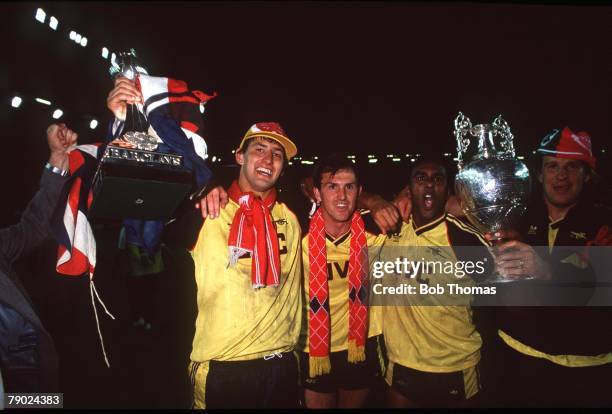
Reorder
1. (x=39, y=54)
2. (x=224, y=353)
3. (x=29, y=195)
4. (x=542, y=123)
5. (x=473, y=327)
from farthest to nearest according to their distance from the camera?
(x=542, y=123) → (x=29, y=195) → (x=39, y=54) → (x=473, y=327) → (x=224, y=353)

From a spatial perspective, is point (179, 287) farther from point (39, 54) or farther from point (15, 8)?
point (15, 8)

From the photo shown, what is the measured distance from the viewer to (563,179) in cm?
231

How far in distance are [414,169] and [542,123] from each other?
3.35 meters

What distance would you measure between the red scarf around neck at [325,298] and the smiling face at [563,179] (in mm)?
1151

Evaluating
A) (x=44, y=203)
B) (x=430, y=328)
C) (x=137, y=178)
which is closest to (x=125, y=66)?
(x=137, y=178)

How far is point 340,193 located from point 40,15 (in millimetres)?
3454

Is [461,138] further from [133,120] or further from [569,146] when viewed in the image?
[133,120]

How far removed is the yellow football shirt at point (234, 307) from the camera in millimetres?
2031

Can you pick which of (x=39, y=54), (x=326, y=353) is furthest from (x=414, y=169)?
(x=39, y=54)

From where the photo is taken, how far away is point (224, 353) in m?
2.01

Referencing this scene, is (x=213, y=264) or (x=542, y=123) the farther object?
(x=542, y=123)

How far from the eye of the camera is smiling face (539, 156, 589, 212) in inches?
90.0

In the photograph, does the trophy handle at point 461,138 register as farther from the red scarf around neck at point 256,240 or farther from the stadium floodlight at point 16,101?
the stadium floodlight at point 16,101

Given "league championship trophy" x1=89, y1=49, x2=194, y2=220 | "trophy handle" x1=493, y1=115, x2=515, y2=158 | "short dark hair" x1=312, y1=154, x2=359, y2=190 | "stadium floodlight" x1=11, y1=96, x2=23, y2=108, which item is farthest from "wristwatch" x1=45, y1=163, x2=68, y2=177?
"stadium floodlight" x1=11, y1=96, x2=23, y2=108
